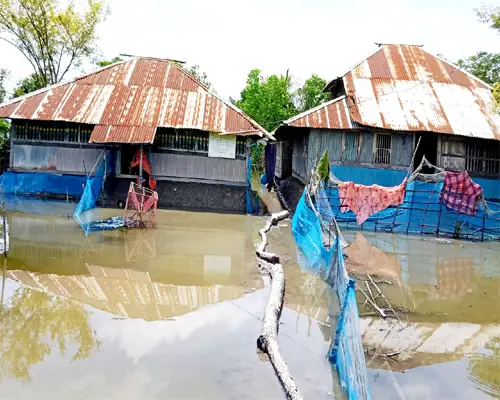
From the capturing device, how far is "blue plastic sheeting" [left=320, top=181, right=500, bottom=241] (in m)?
14.3

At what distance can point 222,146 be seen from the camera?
17.3 metres

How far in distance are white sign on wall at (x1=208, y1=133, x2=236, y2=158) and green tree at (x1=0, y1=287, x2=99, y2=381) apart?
10263 mm

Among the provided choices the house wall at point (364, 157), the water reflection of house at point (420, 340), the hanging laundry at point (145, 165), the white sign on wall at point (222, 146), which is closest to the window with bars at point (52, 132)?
the hanging laundry at point (145, 165)

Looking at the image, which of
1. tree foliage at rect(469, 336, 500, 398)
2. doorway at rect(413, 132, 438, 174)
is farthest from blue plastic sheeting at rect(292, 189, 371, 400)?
doorway at rect(413, 132, 438, 174)

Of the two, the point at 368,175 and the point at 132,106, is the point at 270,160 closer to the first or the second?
the point at 368,175

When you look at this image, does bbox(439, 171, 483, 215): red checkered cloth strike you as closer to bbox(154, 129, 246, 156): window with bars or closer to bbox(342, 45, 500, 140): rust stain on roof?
bbox(342, 45, 500, 140): rust stain on roof

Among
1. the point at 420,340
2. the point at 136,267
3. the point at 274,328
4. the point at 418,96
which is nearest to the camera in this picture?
the point at 274,328

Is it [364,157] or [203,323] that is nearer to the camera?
[203,323]

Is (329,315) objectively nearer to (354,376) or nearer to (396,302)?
(396,302)

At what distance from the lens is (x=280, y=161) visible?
2775cm

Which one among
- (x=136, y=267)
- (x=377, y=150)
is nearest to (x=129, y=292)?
(x=136, y=267)

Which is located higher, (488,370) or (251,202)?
(251,202)

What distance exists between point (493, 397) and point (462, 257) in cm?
723

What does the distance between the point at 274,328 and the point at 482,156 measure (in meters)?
14.1
